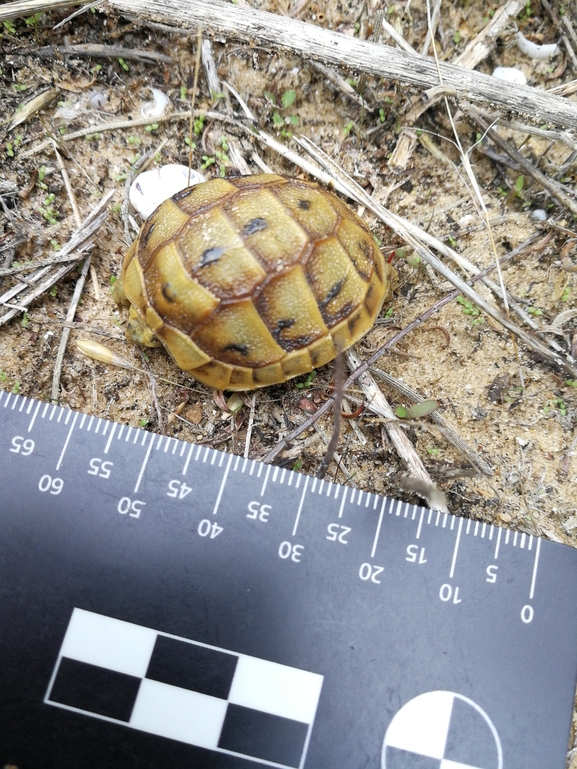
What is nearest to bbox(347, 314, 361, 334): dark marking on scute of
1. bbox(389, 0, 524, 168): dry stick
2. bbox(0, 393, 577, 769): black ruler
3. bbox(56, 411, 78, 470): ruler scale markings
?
bbox(0, 393, 577, 769): black ruler

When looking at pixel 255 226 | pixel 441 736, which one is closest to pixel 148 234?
pixel 255 226

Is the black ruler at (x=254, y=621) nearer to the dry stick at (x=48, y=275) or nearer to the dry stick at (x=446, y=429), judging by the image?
the dry stick at (x=446, y=429)

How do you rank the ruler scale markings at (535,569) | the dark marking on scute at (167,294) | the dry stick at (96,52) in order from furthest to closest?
the dry stick at (96,52)
the dark marking on scute at (167,294)
the ruler scale markings at (535,569)

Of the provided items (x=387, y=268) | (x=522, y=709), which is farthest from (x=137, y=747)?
(x=387, y=268)

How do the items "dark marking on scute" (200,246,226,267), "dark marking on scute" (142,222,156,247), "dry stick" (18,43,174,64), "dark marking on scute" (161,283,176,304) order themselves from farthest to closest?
1. "dry stick" (18,43,174,64)
2. "dark marking on scute" (142,222,156,247)
3. "dark marking on scute" (161,283,176,304)
4. "dark marking on scute" (200,246,226,267)

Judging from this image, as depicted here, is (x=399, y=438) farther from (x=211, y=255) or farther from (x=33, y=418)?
(x=33, y=418)

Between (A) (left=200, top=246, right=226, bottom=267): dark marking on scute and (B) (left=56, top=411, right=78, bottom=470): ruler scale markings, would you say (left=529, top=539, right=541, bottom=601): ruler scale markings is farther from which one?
(B) (left=56, top=411, right=78, bottom=470): ruler scale markings

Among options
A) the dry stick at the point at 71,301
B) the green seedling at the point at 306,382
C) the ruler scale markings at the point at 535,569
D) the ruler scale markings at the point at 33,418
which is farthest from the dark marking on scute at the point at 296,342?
the ruler scale markings at the point at 535,569
